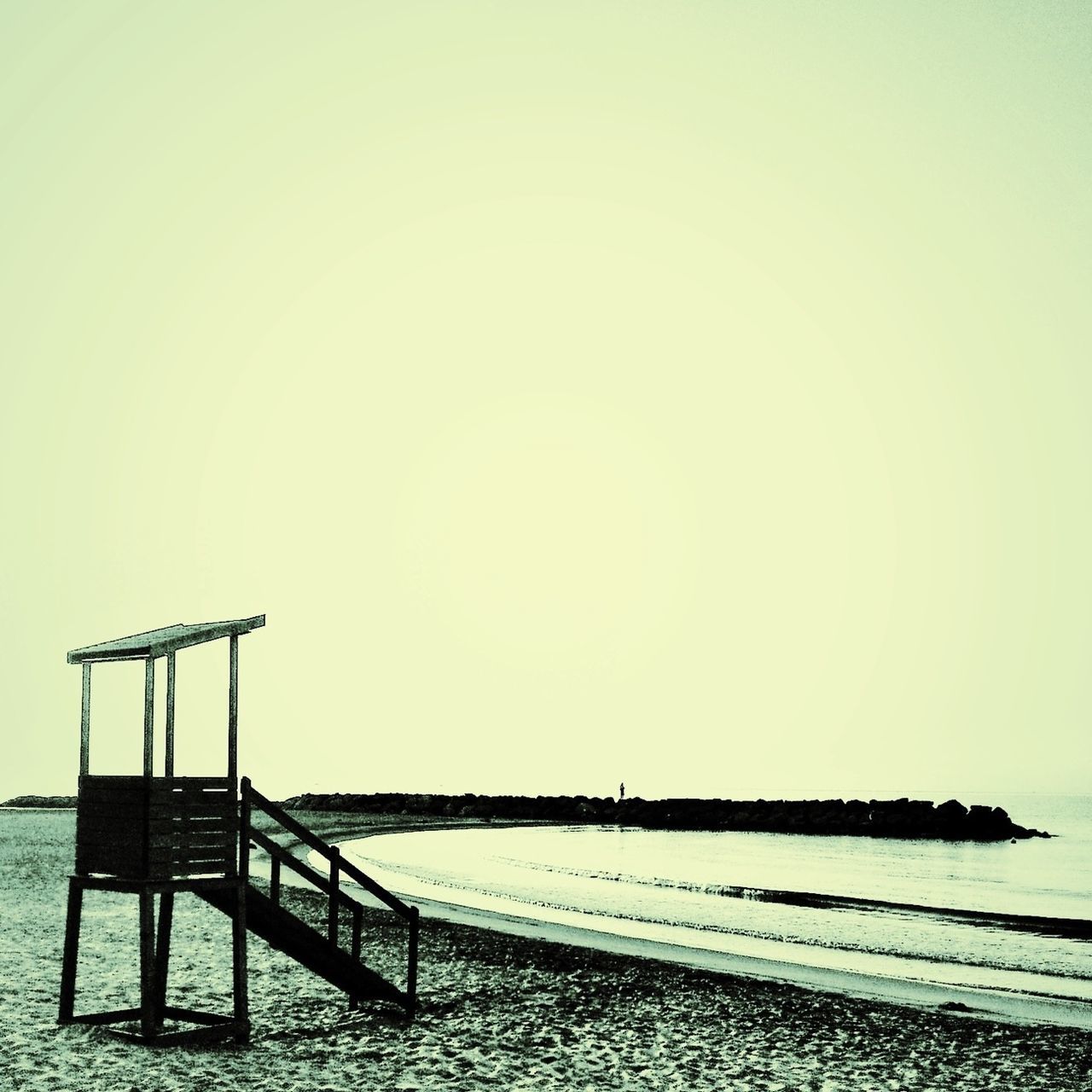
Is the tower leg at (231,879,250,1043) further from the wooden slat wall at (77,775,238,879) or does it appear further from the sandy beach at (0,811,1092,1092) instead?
the wooden slat wall at (77,775,238,879)

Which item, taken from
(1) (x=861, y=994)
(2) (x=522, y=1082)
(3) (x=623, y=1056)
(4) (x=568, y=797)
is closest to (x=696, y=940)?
(1) (x=861, y=994)

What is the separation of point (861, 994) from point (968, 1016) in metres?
2.05

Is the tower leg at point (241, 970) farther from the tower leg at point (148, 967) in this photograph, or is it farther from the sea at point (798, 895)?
the sea at point (798, 895)

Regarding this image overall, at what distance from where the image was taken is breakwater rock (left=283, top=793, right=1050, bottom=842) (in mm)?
100438

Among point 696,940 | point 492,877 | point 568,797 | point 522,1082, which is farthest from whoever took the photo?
point 568,797

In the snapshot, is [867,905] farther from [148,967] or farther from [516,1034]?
[148,967]

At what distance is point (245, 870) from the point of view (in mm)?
14836

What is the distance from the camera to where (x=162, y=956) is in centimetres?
1477

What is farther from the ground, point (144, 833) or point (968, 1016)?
point (144, 833)

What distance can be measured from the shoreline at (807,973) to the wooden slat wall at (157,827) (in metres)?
10.4

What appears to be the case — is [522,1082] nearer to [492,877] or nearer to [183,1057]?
[183,1057]

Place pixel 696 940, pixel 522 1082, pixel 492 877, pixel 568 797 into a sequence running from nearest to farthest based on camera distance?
pixel 522 1082 < pixel 696 940 < pixel 492 877 < pixel 568 797

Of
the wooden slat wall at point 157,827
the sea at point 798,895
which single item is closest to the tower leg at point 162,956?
the wooden slat wall at point 157,827

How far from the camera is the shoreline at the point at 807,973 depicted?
1917cm
